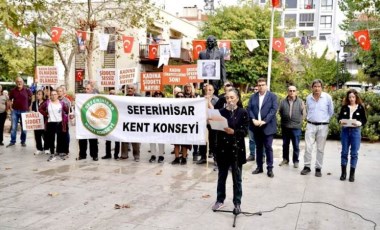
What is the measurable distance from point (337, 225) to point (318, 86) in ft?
11.7

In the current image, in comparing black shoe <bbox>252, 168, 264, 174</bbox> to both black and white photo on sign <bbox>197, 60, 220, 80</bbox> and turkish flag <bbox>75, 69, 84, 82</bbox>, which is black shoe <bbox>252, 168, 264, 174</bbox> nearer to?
black and white photo on sign <bbox>197, 60, 220, 80</bbox>

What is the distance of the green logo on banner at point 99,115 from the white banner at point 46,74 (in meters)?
1.86

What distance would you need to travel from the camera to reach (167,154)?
11117mm

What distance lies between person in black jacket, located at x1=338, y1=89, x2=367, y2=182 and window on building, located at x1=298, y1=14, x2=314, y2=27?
216 feet

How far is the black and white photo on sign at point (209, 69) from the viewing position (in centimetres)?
1005

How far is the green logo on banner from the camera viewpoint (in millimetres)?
9852

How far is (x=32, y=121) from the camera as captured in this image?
1055 centimetres

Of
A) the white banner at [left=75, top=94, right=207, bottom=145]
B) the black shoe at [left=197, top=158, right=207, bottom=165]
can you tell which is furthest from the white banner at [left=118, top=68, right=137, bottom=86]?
the black shoe at [left=197, top=158, right=207, bottom=165]

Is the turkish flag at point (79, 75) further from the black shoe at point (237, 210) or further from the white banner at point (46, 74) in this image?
the black shoe at point (237, 210)

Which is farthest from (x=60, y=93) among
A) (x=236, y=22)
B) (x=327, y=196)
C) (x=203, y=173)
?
(x=236, y=22)

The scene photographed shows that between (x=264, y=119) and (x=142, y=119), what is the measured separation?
2942mm

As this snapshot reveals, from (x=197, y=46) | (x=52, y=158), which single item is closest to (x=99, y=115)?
(x=52, y=158)

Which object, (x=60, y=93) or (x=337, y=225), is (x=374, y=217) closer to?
(x=337, y=225)

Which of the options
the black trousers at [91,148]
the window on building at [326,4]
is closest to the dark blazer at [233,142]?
the black trousers at [91,148]
